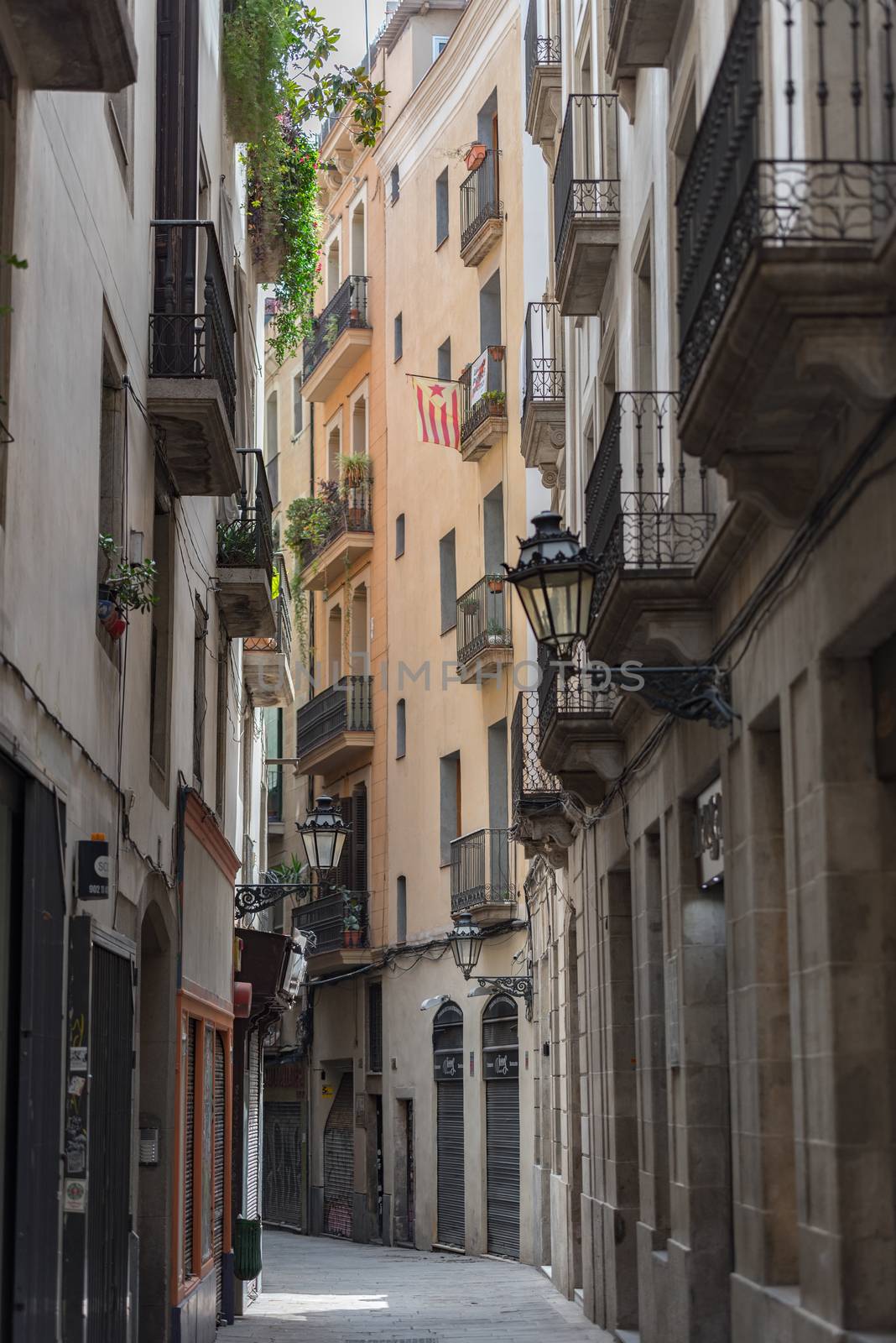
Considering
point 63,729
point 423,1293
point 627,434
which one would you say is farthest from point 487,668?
point 63,729

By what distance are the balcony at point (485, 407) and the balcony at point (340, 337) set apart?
352 inches

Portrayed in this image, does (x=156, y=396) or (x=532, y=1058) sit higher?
(x=156, y=396)

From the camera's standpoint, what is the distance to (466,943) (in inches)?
1184

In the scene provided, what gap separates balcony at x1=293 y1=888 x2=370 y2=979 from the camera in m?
38.2

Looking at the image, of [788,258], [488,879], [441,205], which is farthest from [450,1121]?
[788,258]

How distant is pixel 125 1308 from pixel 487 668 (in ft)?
63.6

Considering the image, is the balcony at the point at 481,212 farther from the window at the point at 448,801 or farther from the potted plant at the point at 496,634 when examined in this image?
the window at the point at 448,801

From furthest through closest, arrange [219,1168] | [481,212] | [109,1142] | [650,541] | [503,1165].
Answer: [481,212], [503,1165], [219,1168], [650,541], [109,1142]

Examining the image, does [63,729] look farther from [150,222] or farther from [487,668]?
[487,668]

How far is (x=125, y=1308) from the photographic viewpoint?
12.4m

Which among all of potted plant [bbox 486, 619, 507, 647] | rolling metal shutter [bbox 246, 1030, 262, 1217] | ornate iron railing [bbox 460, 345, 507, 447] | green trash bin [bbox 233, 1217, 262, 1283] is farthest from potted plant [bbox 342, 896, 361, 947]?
green trash bin [bbox 233, 1217, 262, 1283]

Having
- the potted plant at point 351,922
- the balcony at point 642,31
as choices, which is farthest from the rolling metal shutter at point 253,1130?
the balcony at point 642,31

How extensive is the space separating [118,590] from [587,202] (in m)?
7.13

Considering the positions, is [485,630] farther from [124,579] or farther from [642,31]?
[124,579]
